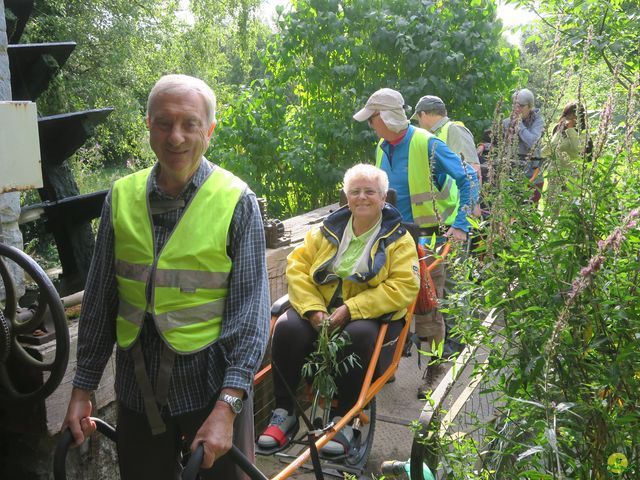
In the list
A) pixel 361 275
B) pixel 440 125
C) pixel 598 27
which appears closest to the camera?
pixel 361 275

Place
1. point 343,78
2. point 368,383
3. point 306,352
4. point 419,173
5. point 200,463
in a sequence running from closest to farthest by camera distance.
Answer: point 200,463
point 368,383
point 306,352
point 419,173
point 343,78

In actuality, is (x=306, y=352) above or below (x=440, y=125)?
below

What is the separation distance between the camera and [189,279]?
2.31 metres

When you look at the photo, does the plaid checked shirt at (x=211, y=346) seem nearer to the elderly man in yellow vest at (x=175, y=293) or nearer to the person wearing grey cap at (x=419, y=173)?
the elderly man in yellow vest at (x=175, y=293)

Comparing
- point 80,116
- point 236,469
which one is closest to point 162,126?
point 236,469

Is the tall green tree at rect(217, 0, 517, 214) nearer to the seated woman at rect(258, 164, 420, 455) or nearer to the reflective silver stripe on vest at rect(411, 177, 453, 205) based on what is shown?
the reflective silver stripe on vest at rect(411, 177, 453, 205)

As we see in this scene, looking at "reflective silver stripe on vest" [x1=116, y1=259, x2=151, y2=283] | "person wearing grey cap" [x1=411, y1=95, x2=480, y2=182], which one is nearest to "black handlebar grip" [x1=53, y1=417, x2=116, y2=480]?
"reflective silver stripe on vest" [x1=116, y1=259, x2=151, y2=283]

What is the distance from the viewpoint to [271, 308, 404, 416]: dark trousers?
151 inches

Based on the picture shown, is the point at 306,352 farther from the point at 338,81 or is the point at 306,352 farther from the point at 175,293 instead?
the point at 338,81

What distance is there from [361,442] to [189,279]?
2.23m

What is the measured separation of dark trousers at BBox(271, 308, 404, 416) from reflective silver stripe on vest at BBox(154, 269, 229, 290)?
161 cm

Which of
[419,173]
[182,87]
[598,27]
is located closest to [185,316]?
[182,87]

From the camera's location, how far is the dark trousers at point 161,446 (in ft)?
7.80

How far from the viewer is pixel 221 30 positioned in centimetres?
1866
